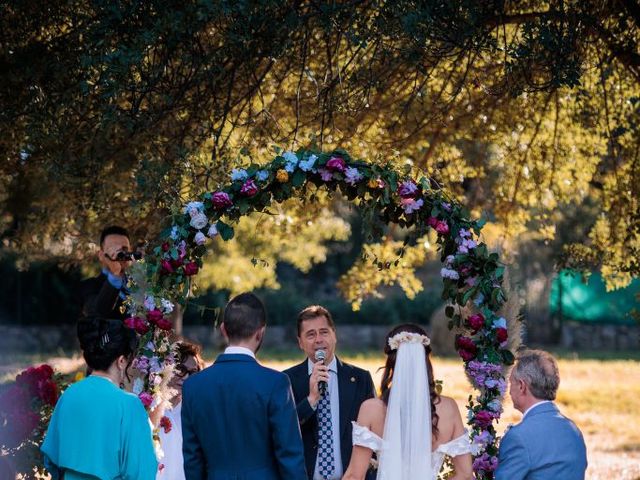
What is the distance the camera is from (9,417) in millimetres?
7926

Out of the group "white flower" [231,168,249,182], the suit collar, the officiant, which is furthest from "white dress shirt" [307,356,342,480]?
the suit collar

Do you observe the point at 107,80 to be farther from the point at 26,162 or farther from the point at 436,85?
the point at 436,85

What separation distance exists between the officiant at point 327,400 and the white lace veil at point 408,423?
86cm

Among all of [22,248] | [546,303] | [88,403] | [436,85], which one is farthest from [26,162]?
[546,303]

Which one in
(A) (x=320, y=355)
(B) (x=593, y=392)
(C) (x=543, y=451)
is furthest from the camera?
(B) (x=593, y=392)

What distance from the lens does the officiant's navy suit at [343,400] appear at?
271 inches

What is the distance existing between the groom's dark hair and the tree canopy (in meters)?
1.87

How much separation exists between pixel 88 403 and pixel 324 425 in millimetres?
2023

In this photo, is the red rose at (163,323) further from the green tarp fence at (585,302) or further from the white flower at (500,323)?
the green tarp fence at (585,302)

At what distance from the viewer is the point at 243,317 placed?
18.7 feet

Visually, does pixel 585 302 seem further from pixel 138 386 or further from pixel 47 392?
pixel 138 386

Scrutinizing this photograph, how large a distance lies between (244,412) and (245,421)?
5 cm

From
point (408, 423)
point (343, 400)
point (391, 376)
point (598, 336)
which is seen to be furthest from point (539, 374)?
point (598, 336)

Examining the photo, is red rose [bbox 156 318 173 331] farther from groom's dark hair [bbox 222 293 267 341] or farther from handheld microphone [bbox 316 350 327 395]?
groom's dark hair [bbox 222 293 267 341]
